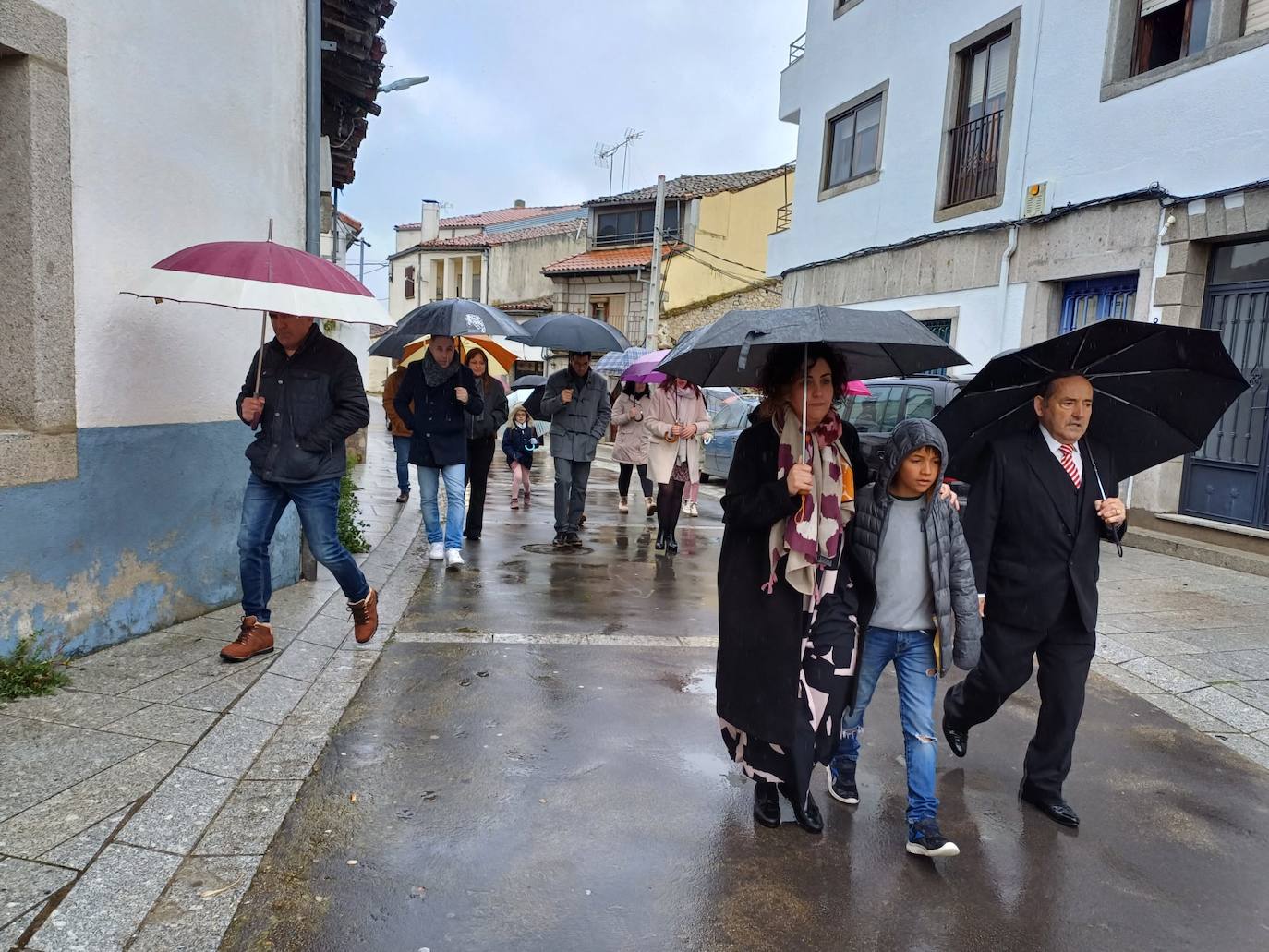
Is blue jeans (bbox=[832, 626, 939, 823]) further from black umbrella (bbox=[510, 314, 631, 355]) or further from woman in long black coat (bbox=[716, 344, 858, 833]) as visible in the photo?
black umbrella (bbox=[510, 314, 631, 355])

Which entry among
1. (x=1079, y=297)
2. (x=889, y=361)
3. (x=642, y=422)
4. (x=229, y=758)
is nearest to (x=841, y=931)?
(x=889, y=361)

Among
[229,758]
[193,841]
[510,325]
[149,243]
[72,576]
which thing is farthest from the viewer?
[510,325]

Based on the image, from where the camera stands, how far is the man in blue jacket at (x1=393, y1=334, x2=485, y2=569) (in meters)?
6.99

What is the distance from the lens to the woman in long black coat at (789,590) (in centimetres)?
297

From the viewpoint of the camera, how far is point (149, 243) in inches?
179

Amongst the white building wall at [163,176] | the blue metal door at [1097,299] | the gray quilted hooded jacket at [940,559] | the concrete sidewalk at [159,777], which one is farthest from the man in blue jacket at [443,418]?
the blue metal door at [1097,299]

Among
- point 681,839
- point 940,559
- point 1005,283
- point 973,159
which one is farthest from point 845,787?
point 973,159

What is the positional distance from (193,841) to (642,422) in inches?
246

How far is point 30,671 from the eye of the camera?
3863 millimetres

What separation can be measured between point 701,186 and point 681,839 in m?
33.3

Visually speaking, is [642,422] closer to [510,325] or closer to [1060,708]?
[510,325]

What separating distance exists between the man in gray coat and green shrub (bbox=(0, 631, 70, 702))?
446 centimetres

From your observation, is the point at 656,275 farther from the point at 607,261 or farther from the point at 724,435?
the point at 724,435

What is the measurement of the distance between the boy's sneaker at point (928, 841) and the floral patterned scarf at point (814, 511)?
2.63ft
